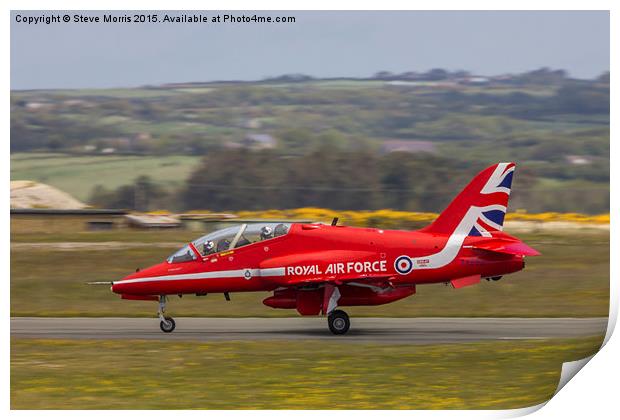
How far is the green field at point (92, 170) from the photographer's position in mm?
35312

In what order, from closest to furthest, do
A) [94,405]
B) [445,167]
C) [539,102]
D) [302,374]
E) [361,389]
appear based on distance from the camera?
[94,405] → [361,389] → [302,374] → [445,167] → [539,102]

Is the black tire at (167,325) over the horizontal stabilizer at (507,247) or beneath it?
beneath

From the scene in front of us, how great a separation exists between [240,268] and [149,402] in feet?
21.0

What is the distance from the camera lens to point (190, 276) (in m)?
19.2

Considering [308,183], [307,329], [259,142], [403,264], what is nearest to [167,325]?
[307,329]

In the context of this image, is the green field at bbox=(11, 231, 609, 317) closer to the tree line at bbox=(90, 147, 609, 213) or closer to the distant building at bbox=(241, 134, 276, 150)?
the tree line at bbox=(90, 147, 609, 213)

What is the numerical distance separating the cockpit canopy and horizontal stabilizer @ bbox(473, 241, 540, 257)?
411 centimetres

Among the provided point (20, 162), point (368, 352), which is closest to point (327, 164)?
point (20, 162)

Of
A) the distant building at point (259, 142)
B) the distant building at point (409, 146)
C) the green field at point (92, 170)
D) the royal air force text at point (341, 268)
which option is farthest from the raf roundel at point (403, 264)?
the distant building at point (259, 142)

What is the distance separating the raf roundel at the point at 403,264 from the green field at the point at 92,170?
19.4 metres

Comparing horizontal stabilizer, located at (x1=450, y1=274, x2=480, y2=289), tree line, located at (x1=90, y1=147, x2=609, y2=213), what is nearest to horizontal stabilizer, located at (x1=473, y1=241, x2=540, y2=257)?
horizontal stabilizer, located at (x1=450, y1=274, x2=480, y2=289)

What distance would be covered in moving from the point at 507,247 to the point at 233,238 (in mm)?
5681

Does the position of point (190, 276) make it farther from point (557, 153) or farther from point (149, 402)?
point (557, 153)

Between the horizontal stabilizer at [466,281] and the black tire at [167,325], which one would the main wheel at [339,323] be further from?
the black tire at [167,325]
